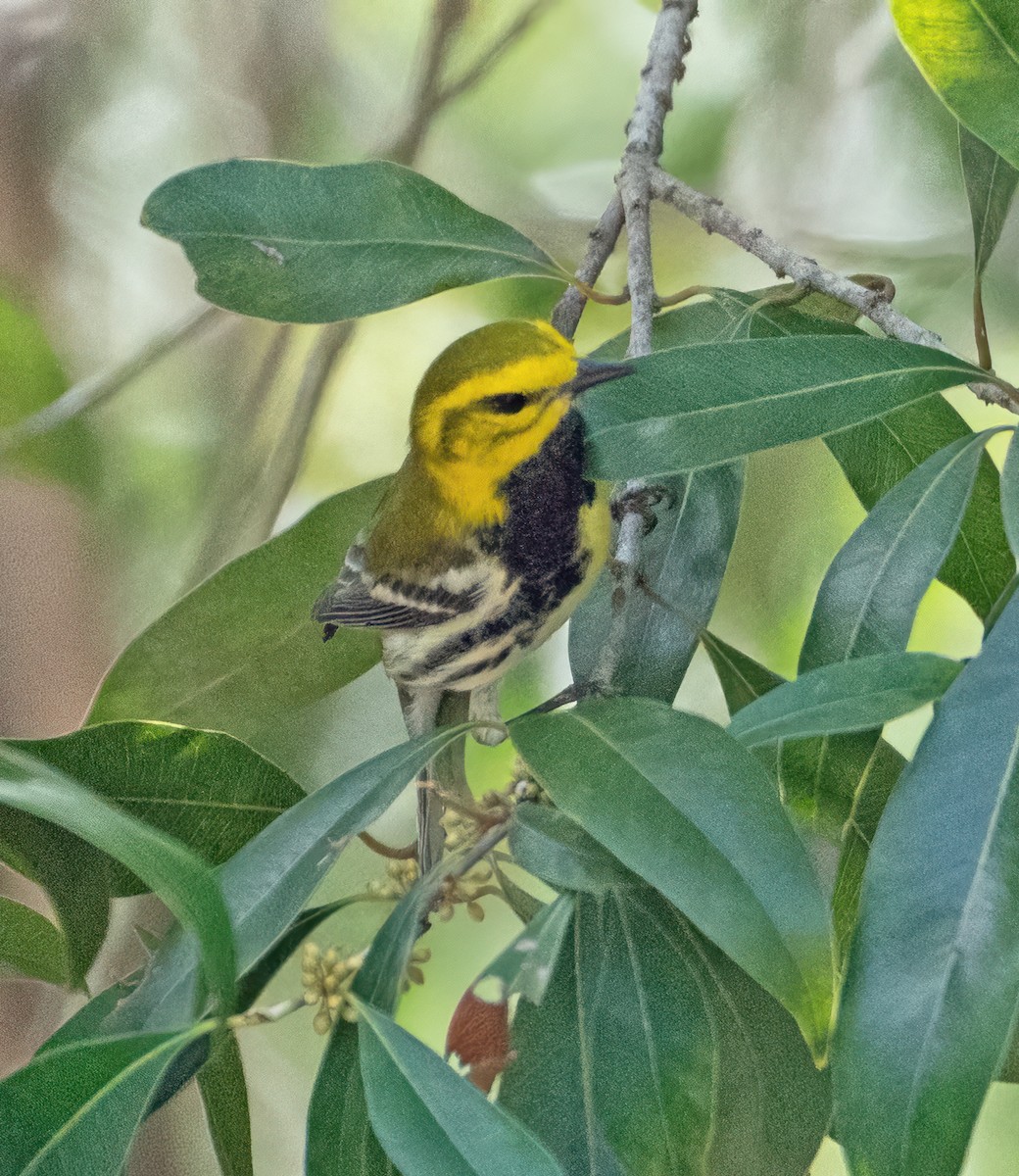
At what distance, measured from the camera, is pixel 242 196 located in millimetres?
555

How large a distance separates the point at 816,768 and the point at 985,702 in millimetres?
115

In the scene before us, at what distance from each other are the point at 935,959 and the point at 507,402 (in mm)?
320

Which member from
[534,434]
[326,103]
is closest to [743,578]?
[534,434]

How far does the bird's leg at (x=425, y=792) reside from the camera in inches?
25.5

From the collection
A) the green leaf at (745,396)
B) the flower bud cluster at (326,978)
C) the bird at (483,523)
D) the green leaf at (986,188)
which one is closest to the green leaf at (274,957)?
the flower bud cluster at (326,978)

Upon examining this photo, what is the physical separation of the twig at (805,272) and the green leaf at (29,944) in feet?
1.61

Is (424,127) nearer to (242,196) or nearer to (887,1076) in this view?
(242,196)

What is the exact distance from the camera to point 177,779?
53 cm

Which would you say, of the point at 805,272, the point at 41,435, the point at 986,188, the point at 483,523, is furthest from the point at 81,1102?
the point at 41,435

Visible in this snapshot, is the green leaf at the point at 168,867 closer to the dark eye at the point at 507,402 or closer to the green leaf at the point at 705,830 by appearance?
the green leaf at the point at 705,830

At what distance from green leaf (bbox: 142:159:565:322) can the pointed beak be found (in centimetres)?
10

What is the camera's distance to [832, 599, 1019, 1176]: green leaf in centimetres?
32

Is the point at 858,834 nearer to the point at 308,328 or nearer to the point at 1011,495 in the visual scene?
the point at 1011,495

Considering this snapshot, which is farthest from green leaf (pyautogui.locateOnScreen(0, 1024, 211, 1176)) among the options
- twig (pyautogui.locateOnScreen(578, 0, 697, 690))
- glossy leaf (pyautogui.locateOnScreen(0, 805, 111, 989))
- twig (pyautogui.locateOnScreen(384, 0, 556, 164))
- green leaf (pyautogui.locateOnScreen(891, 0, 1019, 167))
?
twig (pyautogui.locateOnScreen(384, 0, 556, 164))
